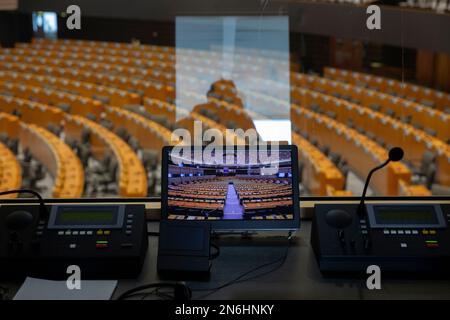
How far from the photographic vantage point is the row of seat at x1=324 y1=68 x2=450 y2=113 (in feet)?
40.8

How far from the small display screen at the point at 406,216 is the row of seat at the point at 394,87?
10078 mm

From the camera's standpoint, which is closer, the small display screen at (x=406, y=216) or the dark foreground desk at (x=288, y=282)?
the dark foreground desk at (x=288, y=282)

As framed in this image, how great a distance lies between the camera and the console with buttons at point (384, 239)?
1811 mm

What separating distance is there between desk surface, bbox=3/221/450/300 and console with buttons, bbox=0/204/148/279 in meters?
0.07

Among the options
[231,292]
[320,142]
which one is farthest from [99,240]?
[320,142]

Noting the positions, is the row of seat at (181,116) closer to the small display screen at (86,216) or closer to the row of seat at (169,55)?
the row of seat at (169,55)

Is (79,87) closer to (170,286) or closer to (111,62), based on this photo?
(111,62)

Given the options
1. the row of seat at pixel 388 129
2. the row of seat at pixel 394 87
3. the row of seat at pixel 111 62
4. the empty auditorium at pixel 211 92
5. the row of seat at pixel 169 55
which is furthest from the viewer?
the row of seat at pixel 394 87

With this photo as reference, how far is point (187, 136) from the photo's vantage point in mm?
7477

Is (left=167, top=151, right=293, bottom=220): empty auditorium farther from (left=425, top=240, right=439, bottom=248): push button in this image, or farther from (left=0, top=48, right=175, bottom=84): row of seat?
(left=0, top=48, right=175, bottom=84): row of seat

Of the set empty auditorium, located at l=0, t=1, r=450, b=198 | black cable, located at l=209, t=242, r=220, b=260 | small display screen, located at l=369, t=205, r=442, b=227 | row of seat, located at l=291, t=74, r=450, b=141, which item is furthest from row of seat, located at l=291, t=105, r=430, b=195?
black cable, located at l=209, t=242, r=220, b=260

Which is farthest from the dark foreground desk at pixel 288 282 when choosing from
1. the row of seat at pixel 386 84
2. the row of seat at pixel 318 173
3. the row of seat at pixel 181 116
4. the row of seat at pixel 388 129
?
the row of seat at pixel 386 84

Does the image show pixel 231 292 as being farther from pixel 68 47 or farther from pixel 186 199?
pixel 68 47
